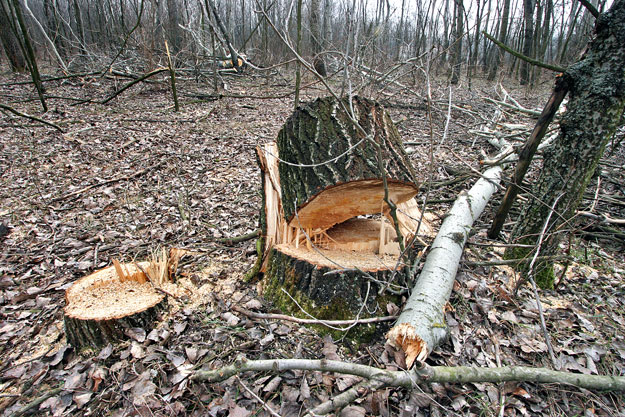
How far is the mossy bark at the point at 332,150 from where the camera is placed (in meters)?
2.18

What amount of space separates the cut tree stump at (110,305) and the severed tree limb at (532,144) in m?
2.80

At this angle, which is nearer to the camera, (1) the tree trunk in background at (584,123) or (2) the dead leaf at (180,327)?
(1) the tree trunk in background at (584,123)

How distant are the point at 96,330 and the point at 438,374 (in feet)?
6.79

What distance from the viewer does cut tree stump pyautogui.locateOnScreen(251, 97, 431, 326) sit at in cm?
215

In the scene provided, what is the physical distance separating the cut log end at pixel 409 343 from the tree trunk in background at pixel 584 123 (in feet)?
3.90

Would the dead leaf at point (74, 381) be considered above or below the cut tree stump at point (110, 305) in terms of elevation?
below

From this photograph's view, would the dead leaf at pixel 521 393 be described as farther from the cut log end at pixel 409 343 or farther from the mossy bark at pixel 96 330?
the mossy bark at pixel 96 330

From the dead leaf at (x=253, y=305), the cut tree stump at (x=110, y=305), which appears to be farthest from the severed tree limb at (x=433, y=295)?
the cut tree stump at (x=110, y=305)

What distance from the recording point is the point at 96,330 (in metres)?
2.08

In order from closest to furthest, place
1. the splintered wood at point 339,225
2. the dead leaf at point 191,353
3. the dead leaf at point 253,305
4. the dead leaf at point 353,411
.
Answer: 1. the dead leaf at point 353,411
2. the dead leaf at point 191,353
3. the splintered wood at point 339,225
4. the dead leaf at point 253,305

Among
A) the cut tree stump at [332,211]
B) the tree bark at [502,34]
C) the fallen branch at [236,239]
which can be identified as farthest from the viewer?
the tree bark at [502,34]

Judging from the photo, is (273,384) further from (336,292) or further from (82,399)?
(82,399)

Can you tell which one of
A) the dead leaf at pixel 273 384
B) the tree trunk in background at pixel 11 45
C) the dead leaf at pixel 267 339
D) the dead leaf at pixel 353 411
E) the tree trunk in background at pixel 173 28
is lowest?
the dead leaf at pixel 273 384

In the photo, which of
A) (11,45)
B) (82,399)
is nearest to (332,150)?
(82,399)
